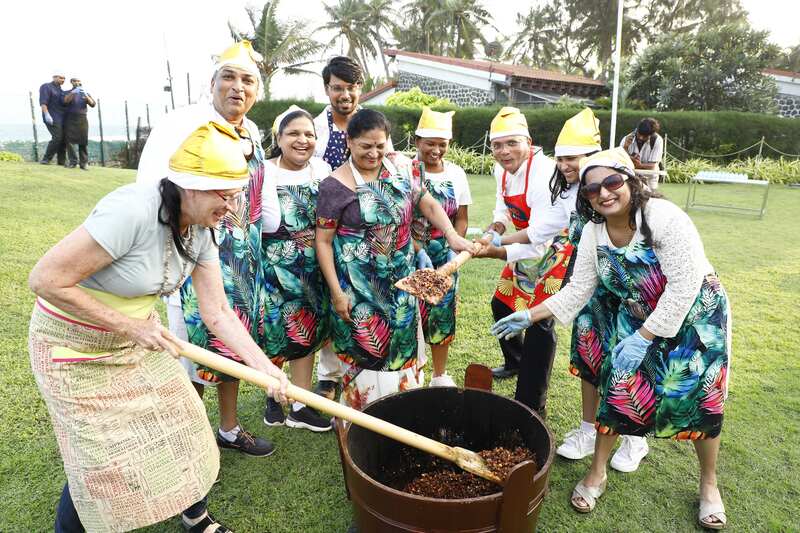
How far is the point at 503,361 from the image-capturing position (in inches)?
165

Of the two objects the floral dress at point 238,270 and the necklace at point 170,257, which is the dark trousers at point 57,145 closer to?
the floral dress at point 238,270

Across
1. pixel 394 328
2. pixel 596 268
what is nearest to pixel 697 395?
pixel 596 268

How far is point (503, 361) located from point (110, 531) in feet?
9.57

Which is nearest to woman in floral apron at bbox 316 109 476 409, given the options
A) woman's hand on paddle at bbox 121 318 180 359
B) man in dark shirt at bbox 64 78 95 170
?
woman's hand on paddle at bbox 121 318 180 359

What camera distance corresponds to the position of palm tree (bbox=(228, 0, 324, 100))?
24.7 meters

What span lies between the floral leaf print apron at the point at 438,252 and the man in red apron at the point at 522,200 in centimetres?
30

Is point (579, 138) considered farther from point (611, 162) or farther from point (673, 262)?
point (673, 262)

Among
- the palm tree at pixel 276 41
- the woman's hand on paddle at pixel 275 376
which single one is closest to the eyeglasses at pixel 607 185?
the woman's hand on paddle at pixel 275 376

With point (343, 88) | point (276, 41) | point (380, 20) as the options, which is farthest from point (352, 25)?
point (343, 88)

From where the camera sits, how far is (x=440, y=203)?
3.39m

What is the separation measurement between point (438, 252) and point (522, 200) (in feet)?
1.98

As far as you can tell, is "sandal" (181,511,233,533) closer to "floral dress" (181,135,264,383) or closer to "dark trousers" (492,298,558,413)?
"floral dress" (181,135,264,383)

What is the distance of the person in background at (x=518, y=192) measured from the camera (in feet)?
10.5

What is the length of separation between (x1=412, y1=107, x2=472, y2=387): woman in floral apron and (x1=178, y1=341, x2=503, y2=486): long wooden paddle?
129 centimetres
